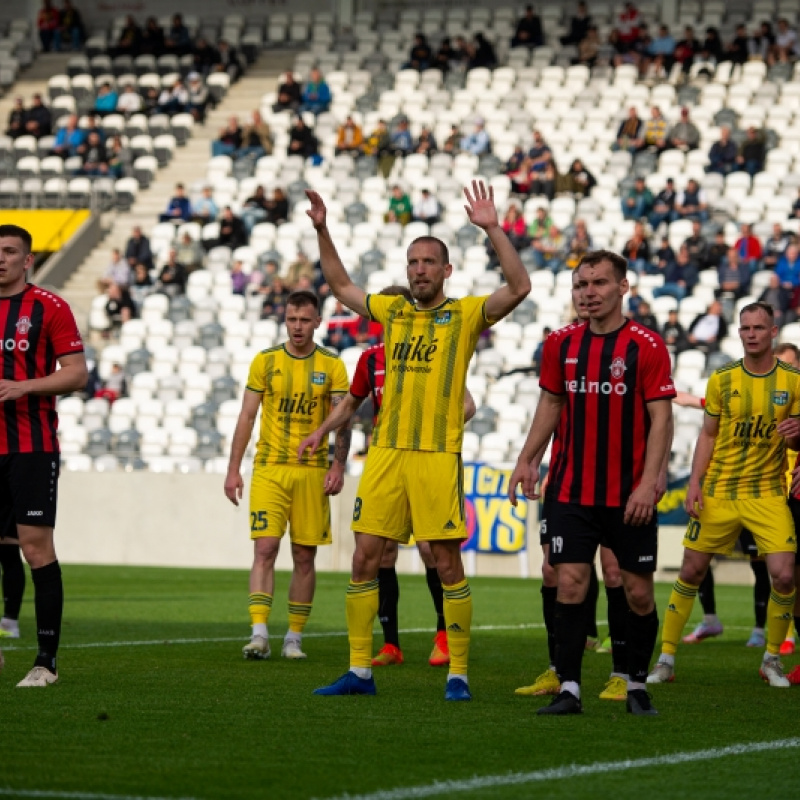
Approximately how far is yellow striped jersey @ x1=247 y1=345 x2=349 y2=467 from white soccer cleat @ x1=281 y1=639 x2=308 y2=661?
1133mm

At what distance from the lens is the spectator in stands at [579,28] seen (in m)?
31.8

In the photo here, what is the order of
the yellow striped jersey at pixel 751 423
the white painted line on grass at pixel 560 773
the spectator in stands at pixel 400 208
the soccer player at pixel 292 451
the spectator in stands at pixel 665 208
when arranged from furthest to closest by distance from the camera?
1. the spectator in stands at pixel 400 208
2. the spectator in stands at pixel 665 208
3. the soccer player at pixel 292 451
4. the yellow striped jersey at pixel 751 423
5. the white painted line on grass at pixel 560 773

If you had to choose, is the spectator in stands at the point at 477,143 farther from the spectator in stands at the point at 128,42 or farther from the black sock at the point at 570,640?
the black sock at the point at 570,640

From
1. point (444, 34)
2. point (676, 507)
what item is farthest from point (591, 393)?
point (444, 34)

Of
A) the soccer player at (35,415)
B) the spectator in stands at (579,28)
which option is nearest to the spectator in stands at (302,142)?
the spectator in stands at (579,28)

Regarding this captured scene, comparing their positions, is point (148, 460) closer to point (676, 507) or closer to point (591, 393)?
point (676, 507)

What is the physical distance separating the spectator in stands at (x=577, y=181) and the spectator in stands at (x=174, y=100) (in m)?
9.98

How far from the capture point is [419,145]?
30.0 meters

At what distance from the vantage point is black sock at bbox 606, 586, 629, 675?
8.04m

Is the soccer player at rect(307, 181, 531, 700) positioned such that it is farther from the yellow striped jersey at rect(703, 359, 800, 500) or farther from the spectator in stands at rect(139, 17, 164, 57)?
the spectator in stands at rect(139, 17, 164, 57)

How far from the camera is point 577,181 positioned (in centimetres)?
2752

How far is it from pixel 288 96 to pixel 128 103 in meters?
3.64

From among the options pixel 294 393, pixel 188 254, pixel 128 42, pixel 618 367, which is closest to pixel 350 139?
pixel 188 254

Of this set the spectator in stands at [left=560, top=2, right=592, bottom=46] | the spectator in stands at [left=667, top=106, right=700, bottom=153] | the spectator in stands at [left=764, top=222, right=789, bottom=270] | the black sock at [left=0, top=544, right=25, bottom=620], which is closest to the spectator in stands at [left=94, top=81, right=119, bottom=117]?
the spectator in stands at [left=560, top=2, right=592, bottom=46]
